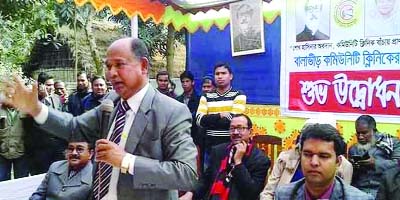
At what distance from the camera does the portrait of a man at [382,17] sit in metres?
4.72

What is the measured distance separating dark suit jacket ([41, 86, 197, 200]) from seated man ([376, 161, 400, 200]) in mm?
1637

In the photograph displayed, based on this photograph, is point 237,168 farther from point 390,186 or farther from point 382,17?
point 382,17

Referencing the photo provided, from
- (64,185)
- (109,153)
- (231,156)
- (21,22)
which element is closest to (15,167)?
(64,185)

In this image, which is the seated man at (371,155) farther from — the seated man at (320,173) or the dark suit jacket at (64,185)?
the dark suit jacket at (64,185)

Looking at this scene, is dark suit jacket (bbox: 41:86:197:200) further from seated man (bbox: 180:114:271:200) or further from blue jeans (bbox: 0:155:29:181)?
blue jeans (bbox: 0:155:29:181)

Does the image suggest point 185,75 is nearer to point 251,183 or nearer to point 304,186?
point 251,183

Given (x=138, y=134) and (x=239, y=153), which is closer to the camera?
(x=138, y=134)

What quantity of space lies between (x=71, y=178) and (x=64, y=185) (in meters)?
0.07

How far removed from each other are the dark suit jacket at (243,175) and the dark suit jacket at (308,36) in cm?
150

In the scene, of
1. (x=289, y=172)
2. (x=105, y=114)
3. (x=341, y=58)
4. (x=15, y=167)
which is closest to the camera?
(x=105, y=114)

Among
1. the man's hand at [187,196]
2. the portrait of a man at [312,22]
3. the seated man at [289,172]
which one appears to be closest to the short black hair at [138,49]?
the seated man at [289,172]

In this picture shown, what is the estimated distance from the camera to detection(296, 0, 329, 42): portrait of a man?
5340mm

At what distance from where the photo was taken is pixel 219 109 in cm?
549

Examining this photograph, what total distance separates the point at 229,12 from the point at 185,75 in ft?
3.21
